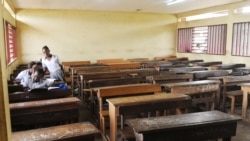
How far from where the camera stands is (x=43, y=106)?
3.02m

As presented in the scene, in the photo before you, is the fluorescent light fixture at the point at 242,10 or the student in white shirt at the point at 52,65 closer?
the student in white shirt at the point at 52,65

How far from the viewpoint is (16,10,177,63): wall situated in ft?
27.5

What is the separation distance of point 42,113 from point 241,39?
635 centimetres

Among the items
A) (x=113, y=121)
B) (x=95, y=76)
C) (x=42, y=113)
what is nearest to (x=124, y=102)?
(x=113, y=121)

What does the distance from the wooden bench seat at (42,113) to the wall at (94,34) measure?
5.87m

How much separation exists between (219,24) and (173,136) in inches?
263

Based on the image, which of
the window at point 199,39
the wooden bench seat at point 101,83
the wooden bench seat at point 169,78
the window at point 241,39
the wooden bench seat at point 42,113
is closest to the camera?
the wooden bench seat at point 42,113

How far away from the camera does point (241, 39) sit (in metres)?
7.05

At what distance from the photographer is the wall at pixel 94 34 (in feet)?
27.5

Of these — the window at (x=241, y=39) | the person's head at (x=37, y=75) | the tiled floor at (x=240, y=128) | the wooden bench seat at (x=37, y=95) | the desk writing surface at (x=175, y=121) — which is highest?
the window at (x=241, y=39)

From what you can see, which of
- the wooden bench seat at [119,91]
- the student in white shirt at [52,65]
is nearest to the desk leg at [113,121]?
the wooden bench seat at [119,91]

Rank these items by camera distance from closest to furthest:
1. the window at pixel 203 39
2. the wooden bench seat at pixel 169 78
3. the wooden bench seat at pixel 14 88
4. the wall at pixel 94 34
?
the wooden bench seat at pixel 14 88 < the wooden bench seat at pixel 169 78 < the window at pixel 203 39 < the wall at pixel 94 34

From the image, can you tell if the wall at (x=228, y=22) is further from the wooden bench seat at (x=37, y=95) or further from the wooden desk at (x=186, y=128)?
the wooden bench seat at (x=37, y=95)

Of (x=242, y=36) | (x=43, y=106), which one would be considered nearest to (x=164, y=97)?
(x=43, y=106)
